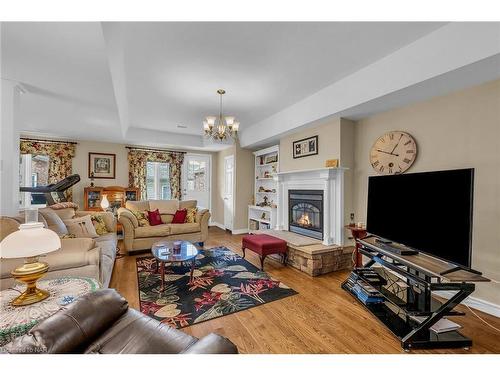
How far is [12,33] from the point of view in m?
1.61

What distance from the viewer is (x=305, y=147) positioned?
4000 mm

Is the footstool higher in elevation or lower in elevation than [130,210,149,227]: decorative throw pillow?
lower

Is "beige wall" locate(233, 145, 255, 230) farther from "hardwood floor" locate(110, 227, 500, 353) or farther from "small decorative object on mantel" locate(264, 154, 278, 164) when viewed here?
"hardwood floor" locate(110, 227, 500, 353)

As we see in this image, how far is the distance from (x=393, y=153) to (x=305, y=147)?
1407 mm

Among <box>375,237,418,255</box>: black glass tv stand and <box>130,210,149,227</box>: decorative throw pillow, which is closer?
<box>375,237,418,255</box>: black glass tv stand

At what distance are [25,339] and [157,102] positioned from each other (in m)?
3.49

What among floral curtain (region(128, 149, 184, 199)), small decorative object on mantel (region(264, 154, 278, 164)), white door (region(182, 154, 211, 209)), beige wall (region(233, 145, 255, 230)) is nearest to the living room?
small decorative object on mantel (region(264, 154, 278, 164))

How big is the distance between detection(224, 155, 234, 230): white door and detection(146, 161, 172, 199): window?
5.25 feet

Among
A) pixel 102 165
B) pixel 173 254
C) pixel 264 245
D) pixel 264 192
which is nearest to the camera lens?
pixel 173 254

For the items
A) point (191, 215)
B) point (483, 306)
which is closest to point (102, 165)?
point (191, 215)

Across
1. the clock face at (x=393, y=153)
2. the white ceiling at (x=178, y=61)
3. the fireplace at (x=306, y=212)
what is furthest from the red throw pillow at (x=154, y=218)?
the clock face at (x=393, y=153)

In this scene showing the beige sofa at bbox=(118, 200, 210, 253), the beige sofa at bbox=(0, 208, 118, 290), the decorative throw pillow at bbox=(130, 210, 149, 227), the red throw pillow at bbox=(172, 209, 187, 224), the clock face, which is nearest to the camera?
the beige sofa at bbox=(0, 208, 118, 290)

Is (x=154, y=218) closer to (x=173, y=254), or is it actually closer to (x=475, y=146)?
(x=173, y=254)

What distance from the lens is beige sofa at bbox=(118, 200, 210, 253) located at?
12.6 feet
